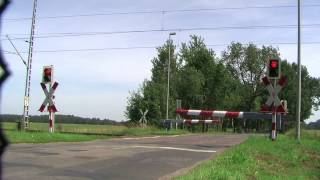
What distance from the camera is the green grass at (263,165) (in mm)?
11091

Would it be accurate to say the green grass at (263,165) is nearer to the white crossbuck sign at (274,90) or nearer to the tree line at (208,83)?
the white crossbuck sign at (274,90)

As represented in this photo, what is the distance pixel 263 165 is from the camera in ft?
46.0

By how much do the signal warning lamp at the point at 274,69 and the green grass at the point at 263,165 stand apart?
377cm

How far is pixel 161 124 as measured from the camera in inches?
2196

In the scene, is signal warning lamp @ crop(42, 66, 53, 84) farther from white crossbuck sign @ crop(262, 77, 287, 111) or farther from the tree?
the tree

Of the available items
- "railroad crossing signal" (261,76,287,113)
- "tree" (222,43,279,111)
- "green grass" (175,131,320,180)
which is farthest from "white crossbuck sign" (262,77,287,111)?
"tree" (222,43,279,111)

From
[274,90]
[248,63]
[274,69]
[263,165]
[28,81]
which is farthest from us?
[248,63]

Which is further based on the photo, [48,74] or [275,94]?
[48,74]

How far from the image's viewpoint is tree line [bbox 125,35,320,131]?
6375 cm

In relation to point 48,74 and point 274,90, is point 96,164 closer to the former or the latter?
point 274,90

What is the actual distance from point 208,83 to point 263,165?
65.1 meters

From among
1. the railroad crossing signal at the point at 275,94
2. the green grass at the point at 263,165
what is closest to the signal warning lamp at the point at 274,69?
the railroad crossing signal at the point at 275,94

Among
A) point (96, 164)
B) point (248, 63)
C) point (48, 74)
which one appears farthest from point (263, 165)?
point (248, 63)

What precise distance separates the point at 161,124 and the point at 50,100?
2986 centimetres
